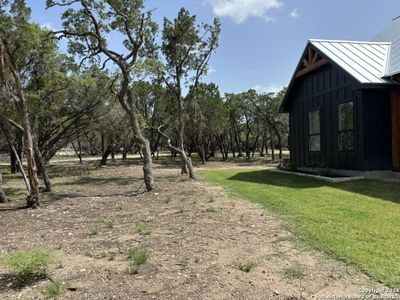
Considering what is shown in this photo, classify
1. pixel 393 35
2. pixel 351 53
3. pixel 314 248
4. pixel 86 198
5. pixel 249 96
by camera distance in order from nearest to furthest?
1. pixel 314 248
2. pixel 86 198
3. pixel 351 53
4. pixel 393 35
5. pixel 249 96

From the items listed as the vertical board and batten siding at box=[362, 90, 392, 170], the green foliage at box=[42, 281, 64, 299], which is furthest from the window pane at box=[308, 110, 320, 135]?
the green foliage at box=[42, 281, 64, 299]

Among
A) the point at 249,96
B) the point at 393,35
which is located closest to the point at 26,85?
the point at 393,35

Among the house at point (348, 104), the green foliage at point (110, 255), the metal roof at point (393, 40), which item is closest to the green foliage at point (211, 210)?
the green foliage at point (110, 255)

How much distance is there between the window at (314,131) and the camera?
1434 centimetres

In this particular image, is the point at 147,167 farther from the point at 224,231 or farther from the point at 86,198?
the point at 224,231

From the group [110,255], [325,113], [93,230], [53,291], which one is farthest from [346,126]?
[53,291]

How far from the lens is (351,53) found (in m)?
13.1

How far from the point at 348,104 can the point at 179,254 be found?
933 centimetres

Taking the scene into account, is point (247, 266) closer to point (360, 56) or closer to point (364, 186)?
point (364, 186)

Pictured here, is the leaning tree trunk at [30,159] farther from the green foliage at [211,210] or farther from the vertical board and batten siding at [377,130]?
the vertical board and batten siding at [377,130]

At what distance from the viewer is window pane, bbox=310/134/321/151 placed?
1423 centimetres

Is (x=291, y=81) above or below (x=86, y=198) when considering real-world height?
above

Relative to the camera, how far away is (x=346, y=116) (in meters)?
12.2

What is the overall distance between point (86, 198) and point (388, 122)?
922 centimetres
